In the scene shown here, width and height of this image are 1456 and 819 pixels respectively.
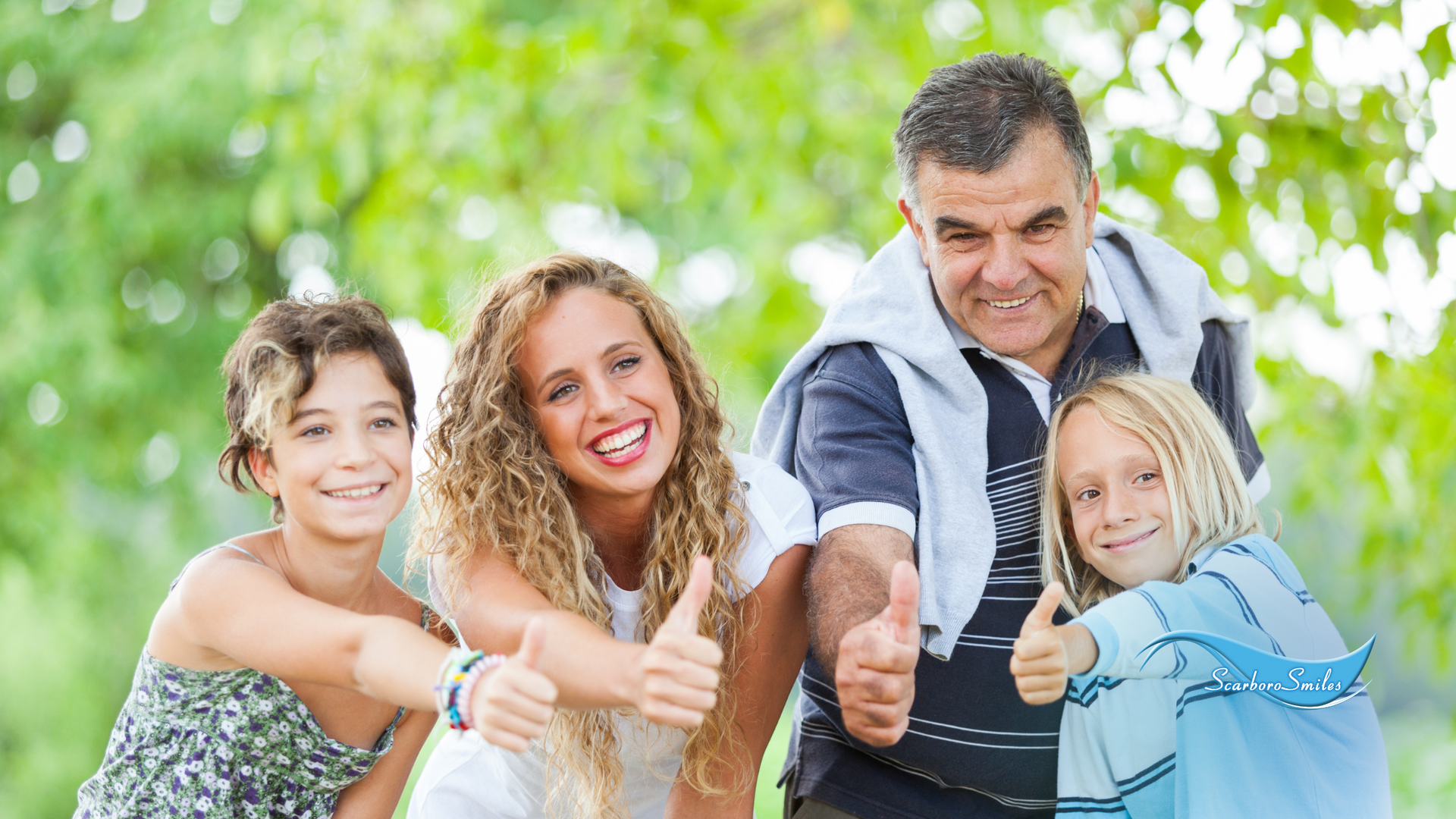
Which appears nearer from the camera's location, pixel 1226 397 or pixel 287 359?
pixel 287 359

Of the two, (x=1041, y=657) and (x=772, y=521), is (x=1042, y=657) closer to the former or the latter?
(x=1041, y=657)

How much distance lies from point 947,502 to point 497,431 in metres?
0.83

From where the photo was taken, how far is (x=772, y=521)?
81.9 inches

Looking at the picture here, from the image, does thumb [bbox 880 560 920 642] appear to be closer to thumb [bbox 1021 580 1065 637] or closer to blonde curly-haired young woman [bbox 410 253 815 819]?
thumb [bbox 1021 580 1065 637]

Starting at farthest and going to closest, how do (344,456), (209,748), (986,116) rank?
(986,116)
(209,748)
(344,456)

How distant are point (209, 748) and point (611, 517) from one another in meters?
0.79

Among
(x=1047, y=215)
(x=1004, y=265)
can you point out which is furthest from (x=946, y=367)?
(x=1047, y=215)

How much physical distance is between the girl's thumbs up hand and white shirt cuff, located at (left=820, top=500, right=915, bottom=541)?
0.45 metres

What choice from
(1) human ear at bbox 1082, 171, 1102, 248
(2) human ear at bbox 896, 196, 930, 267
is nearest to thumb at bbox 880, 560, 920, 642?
(2) human ear at bbox 896, 196, 930, 267

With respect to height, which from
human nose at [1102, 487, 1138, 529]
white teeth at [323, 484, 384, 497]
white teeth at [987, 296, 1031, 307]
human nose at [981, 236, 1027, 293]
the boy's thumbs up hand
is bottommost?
the boy's thumbs up hand

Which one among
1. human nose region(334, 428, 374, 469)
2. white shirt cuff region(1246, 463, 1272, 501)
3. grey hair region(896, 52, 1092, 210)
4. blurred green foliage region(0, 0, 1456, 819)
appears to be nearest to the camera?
human nose region(334, 428, 374, 469)

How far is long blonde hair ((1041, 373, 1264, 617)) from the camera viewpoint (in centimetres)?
194

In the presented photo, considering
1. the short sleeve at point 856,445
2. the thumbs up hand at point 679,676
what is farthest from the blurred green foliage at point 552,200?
the thumbs up hand at point 679,676

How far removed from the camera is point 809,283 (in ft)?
14.6
